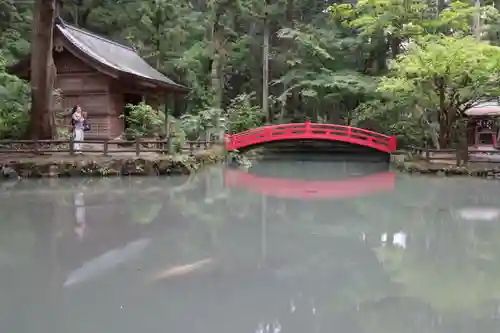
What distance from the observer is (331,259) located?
6.20m

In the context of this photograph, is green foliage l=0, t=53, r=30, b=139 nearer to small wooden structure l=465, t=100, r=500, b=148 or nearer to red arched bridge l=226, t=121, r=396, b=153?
red arched bridge l=226, t=121, r=396, b=153

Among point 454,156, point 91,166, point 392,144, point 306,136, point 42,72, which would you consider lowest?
point 91,166

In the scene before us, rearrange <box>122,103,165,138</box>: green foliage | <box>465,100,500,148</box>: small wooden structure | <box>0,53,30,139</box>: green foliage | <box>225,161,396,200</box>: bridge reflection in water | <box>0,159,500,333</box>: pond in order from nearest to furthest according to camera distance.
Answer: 1. <box>0,159,500,333</box>: pond
2. <box>225,161,396,200</box>: bridge reflection in water
3. <box>0,53,30,139</box>: green foliage
4. <box>122,103,165,138</box>: green foliage
5. <box>465,100,500,148</box>: small wooden structure

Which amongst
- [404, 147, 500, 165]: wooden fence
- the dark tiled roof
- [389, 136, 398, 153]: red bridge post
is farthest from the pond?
[389, 136, 398, 153]: red bridge post

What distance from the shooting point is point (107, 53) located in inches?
729

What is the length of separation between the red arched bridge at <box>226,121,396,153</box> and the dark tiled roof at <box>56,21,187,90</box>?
3576 mm

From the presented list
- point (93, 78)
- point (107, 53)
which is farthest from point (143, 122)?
point (107, 53)

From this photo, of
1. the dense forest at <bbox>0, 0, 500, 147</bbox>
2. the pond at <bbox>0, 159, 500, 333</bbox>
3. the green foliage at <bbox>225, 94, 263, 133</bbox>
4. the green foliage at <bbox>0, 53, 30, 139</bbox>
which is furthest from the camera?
the green foliage at <bbox>225, 94, 263, 133</bbox>

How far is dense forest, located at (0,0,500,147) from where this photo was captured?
56.2 ft

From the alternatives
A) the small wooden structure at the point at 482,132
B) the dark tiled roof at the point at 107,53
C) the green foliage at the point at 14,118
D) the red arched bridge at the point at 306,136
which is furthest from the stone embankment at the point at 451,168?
the green foliage at the point at 14,118

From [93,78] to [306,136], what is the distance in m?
8.34

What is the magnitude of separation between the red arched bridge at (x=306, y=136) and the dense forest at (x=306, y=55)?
1103 millimetres

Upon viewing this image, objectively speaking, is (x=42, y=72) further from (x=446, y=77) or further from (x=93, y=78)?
(x=446, y=77)

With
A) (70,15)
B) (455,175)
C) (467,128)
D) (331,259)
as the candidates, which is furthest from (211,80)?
(331,259)
